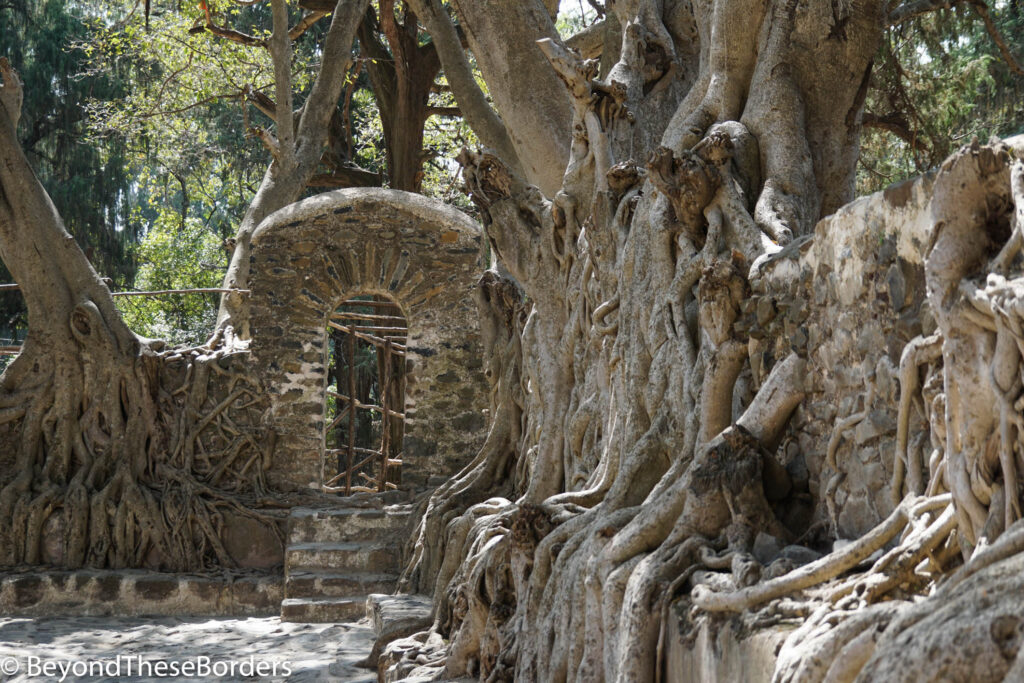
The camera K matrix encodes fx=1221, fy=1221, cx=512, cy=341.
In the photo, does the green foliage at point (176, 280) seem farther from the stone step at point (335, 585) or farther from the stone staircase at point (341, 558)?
the stone step at point (335, 585)

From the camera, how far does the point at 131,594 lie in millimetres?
9711

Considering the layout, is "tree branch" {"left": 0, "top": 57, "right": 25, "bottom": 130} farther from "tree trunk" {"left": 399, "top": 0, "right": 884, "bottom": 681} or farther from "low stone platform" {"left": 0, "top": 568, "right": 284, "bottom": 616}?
"tree trunk" {"left": 399, "top": 0, "right": 884, "bottom": 681}

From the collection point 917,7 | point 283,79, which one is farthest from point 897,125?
point 283,79

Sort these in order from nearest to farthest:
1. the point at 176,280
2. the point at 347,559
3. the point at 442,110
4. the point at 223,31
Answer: the point at 347,559 < the point at 223,31 < the point at 442,110 < the point at 176,280

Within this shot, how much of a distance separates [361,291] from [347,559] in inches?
105

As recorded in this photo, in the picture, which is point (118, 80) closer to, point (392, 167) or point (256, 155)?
point (256, 155)

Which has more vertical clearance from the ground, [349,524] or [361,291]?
[361,291]

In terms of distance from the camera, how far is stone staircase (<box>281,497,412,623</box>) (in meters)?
8.93

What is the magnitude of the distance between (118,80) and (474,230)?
13286 mm

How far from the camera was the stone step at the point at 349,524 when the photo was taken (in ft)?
32.3

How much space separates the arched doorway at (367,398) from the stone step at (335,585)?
1.78 m

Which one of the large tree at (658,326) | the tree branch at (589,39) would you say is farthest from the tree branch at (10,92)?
the tree branch at (589,39)

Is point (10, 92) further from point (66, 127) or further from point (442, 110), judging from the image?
point (66, 127)

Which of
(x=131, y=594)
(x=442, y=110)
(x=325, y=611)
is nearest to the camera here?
(x=325, y=611)
